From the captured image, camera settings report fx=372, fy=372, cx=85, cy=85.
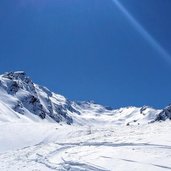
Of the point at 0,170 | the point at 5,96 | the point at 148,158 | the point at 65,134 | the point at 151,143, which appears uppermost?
the point at 5,96

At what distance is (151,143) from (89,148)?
13.9 feet

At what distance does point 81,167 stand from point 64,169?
1.01 meters

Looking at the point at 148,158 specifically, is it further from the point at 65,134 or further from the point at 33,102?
the point at 33,102

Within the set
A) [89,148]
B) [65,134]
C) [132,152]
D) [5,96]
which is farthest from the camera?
[5,96]

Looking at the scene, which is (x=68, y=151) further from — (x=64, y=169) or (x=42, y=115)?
(x=42, y=115)

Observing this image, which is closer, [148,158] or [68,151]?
[148,158]

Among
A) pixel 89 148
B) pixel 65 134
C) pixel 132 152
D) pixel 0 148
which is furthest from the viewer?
pixel 65 134

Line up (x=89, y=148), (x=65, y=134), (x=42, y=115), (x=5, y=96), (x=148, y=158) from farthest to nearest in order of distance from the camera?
(x=42, y=115) < (x=5, y=96) < (x=65, y=134) < (x=89, y=148) < (x=148, y=158)

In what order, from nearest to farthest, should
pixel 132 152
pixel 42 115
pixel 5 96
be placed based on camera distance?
pixel 132 152
pixel 5 96
pixel 42 115

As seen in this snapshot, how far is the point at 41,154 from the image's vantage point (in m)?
24.6

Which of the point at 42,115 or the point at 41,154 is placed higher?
the point at 42,115

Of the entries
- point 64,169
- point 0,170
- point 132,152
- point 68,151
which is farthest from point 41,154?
point 132,152

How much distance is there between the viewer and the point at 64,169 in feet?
64.1

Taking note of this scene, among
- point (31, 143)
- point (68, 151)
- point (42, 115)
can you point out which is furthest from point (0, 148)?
point (42, 115)
